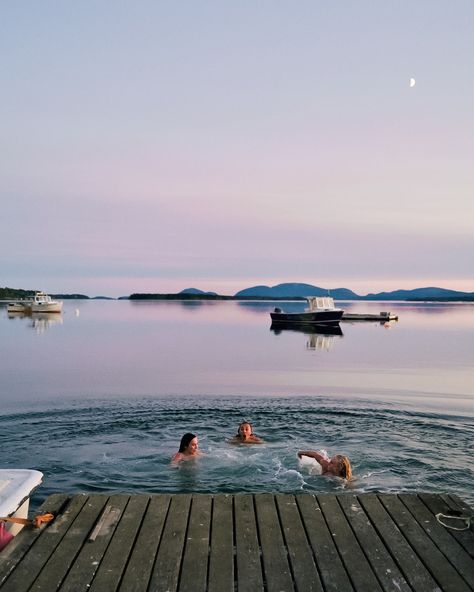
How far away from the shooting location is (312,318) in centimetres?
7244

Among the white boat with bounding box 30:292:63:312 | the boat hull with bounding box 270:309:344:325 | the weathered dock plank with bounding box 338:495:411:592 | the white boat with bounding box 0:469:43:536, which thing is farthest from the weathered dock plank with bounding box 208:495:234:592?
the white boat with bounding box 30:292:63:312

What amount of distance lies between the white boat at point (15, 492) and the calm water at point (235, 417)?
3.27 metres

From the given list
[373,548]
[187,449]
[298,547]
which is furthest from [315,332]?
[298,547]

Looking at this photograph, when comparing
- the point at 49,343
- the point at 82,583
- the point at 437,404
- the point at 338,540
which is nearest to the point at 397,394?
the point at 437,404

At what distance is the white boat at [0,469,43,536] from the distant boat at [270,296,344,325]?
63.1 m

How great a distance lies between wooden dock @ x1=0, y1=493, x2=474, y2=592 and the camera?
5926 mm

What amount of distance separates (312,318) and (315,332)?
7.83 meters

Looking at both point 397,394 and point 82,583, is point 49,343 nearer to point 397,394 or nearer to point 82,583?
point 397,394

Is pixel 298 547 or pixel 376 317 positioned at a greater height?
pixel 376 317

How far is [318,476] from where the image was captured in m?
11.3

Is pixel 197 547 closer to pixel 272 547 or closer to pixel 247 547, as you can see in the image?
pixel 247 547

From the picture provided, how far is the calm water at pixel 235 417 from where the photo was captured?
1176cm

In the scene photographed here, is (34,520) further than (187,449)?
No

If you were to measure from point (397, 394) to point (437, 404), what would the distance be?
268 cm
